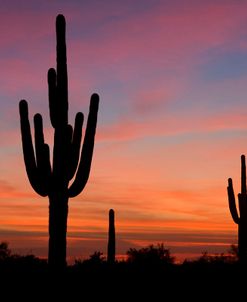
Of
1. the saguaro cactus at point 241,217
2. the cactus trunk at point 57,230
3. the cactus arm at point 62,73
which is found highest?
the cactus arm at point 62,73

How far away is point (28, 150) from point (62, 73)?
1.93 metres

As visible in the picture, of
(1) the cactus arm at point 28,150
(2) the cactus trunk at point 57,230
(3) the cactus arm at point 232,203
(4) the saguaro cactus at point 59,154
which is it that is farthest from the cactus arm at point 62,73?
(3) the cactus arm at point 232,203

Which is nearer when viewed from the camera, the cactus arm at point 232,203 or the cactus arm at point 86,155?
the cactus arm at point 86,155

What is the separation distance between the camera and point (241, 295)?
46.0 feet

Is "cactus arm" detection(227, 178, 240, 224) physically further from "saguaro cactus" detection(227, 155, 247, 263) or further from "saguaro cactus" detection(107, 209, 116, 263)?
"saguaro cactus" detection(107, 209, 116, 263)

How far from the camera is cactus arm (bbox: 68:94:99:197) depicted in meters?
14.4

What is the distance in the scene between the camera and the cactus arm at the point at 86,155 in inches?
567

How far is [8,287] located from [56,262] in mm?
1204

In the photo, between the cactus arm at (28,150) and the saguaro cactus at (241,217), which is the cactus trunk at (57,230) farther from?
the saguaro cactus at (241,217)

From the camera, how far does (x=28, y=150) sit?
14.0m

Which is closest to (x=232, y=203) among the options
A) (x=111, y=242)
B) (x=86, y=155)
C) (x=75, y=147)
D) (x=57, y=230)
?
(x=111, y=242)

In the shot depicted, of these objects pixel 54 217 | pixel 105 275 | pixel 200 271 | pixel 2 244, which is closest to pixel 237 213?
pixel 200 271

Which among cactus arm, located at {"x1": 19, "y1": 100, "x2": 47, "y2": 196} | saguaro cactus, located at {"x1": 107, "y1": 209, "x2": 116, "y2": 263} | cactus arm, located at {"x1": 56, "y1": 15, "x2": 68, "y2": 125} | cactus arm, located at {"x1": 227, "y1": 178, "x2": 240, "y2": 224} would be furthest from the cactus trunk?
cactus arm, located at {"x1": 227, "y1": 178, "x2": 240, "y2": 224}

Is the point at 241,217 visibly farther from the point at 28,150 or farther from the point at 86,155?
the point at 28,150
